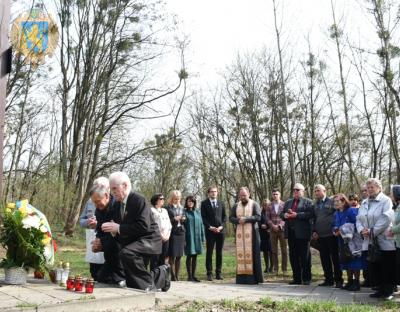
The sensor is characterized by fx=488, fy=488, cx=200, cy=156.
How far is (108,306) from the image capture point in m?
Result: 5.38

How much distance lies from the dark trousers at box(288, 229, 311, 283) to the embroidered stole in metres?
0.86

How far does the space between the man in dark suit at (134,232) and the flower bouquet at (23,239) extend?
883 mm

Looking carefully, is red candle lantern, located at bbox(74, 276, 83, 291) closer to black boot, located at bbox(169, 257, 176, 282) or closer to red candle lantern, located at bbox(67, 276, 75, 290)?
red candle lantern, located at bbox(67, 276, 75, 290)

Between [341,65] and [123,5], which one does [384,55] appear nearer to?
[341,65]

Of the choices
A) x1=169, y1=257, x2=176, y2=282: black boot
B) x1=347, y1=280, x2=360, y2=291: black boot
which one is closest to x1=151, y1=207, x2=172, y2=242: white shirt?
x1=169, y1=257, x2=176, y2=282: black boot

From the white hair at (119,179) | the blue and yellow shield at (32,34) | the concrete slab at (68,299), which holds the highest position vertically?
the blue and yellow shield at (32,34)

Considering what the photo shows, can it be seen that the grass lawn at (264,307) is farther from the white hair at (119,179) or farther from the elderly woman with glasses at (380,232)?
the white hair at (119,179)

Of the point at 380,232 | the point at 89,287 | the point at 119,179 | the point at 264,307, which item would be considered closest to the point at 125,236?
the point at 119,179

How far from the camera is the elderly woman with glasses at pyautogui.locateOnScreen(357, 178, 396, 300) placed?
7.70 m

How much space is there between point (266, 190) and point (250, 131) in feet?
11.6

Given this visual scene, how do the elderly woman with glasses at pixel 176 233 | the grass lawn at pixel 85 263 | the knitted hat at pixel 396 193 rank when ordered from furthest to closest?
the grass lawn at pixel 85 263
the elderly woman with glasses at pixel 176 233
the knitted hat at pixel 396 193

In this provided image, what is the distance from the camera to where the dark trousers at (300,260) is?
975 centimetres

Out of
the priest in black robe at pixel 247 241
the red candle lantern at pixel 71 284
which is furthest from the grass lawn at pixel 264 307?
the priest in black robe at pixel 247 241

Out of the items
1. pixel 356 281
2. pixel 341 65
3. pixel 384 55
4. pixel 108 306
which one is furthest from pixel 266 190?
pixel 108 306
